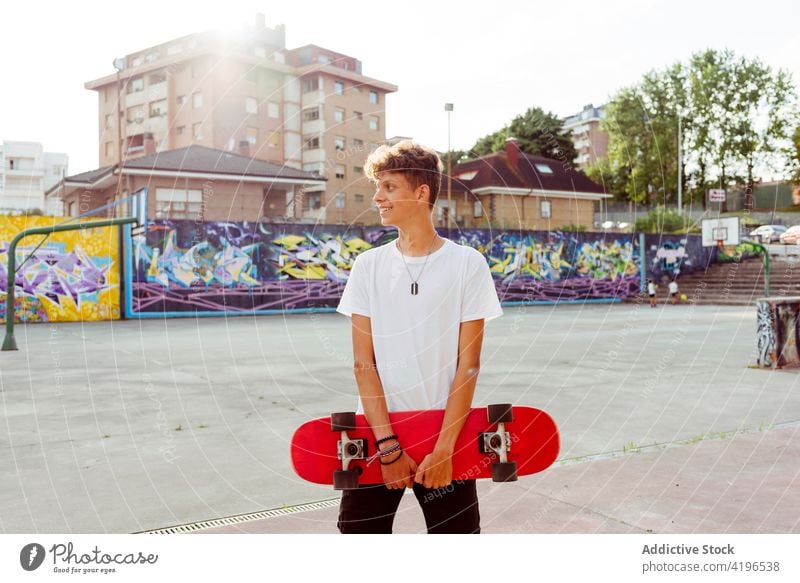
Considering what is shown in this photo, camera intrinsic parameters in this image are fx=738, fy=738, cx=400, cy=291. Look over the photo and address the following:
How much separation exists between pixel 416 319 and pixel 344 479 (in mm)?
470

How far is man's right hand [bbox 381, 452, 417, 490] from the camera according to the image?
1.95 metres

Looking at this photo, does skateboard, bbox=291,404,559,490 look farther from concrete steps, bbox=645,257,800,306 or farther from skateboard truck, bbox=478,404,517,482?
concrete steps, bbox=645,257,800,306

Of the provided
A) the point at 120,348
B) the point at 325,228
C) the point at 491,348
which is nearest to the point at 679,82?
the point at 491,348

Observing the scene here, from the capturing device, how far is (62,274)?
16672mm

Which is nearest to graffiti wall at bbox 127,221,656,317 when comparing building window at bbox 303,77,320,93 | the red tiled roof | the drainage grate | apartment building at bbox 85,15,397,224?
apartment building at bbox 85,15,397,224

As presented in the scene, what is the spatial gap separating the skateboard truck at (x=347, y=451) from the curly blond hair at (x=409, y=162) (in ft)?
2.21

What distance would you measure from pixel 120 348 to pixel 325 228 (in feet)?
34.2

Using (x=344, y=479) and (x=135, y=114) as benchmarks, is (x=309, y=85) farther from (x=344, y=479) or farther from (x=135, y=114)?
(x=344, y=479)

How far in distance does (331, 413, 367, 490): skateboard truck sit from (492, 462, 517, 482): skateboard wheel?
1.16 ft

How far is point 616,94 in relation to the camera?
136 inches

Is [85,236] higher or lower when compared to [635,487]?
higher

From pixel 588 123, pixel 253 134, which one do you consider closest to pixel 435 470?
pixel 588 123

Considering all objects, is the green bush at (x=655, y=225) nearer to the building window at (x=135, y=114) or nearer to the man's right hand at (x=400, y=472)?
the man's right hand at (x=400, y=472)
